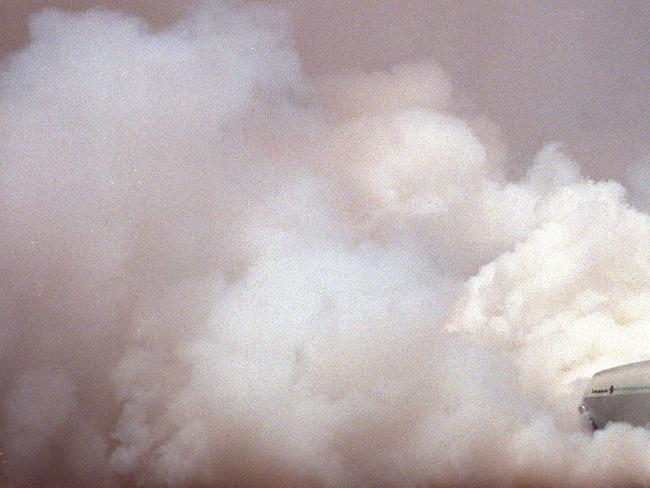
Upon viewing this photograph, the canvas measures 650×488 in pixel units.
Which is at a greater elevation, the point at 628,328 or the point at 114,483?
the point at 628,328

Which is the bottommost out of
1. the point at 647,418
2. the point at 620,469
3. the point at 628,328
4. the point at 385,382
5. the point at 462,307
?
the point at 620,469

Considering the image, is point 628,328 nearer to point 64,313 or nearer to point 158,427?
point 158,427

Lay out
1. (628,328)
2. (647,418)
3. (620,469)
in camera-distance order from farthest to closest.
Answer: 1. (628,328)
2. (647,418)
3. (620,469)

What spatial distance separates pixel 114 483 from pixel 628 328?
29839 mm

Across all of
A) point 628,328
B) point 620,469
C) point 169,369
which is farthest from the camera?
point 628,328

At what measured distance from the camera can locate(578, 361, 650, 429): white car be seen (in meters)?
38.7

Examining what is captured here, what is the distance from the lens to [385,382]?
4350cm

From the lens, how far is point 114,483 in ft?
140

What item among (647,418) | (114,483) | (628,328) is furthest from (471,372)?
(114,483)

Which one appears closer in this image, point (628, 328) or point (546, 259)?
point (628, 328)

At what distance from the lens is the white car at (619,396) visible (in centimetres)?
3869

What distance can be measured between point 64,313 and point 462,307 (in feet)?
80.0

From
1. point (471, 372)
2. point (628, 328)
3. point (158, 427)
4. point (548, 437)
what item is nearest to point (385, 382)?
point (471, 372)

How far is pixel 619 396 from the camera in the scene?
4081 centimetres
